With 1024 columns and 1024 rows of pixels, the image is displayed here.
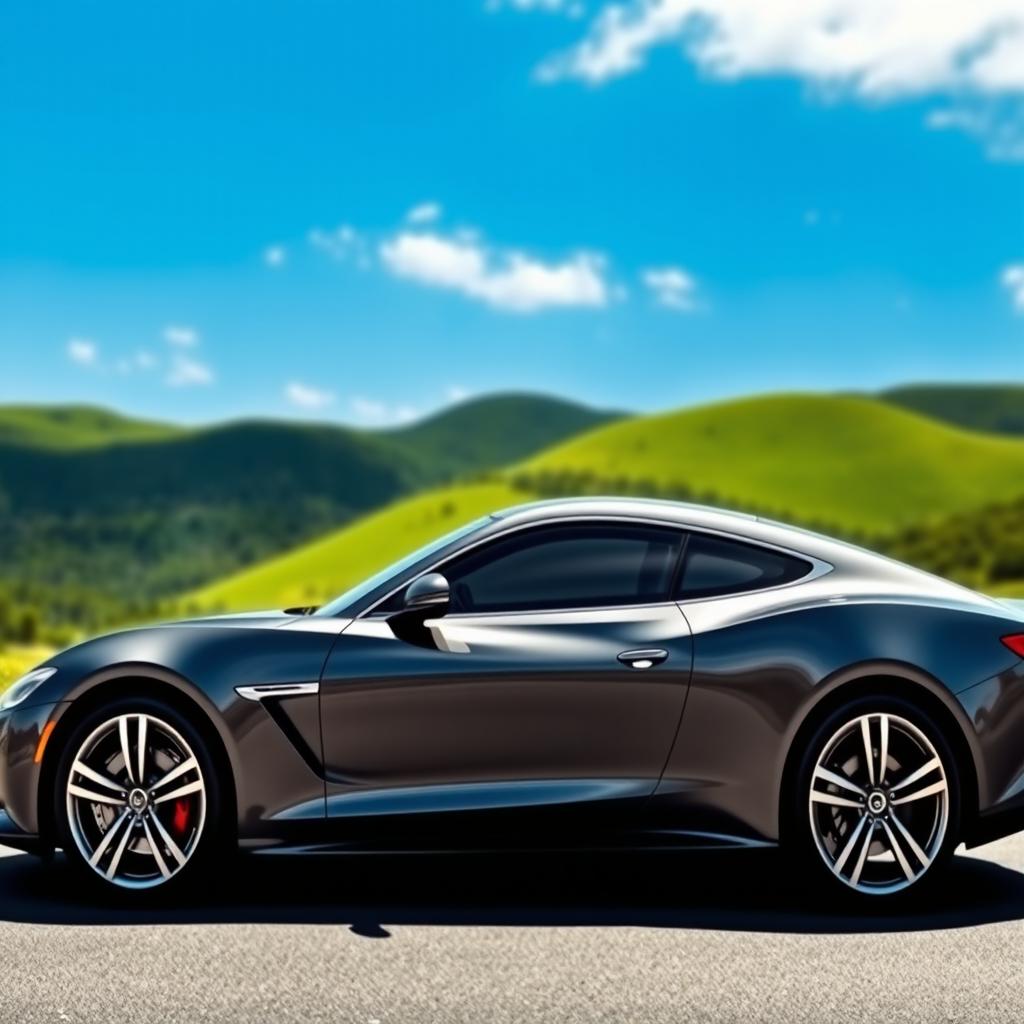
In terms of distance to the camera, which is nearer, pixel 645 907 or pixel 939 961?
pixel 939 961

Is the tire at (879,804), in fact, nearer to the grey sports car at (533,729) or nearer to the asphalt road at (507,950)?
the grey sports car at (533,729)

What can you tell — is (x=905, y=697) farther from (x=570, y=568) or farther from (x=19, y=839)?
(x=19, y=839)

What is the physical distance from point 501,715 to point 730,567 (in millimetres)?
1100

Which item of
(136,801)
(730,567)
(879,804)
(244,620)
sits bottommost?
(879,804)

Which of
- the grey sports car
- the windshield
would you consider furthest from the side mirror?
the windshield

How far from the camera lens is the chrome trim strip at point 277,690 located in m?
5.95

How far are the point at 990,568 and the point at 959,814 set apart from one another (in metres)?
122

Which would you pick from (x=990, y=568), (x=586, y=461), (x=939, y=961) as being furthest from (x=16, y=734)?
(x=586, y=461)

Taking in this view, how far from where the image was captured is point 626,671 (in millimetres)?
5938

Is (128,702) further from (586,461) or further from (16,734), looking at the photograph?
(586,461)

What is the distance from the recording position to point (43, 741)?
19.9 feet

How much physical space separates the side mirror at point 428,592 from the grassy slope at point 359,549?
166906mm

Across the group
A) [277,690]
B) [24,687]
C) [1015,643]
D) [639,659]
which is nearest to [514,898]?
[639,659]

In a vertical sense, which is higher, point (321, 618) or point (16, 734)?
point (321, 618)
